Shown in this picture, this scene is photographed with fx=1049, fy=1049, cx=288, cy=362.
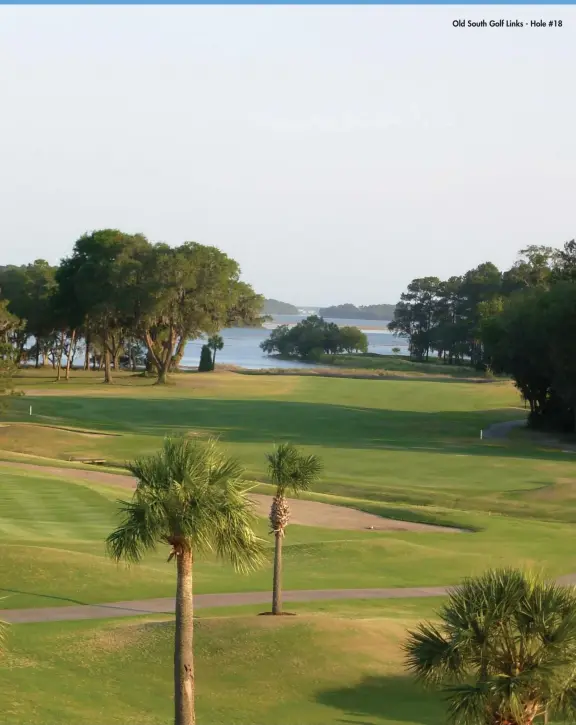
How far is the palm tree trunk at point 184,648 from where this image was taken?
44.2ft

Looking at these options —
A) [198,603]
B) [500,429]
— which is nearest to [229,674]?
[198,603]

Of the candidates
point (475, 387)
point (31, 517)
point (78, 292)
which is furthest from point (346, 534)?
point (475, 387)

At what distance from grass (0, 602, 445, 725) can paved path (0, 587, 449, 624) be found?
44.5 inches

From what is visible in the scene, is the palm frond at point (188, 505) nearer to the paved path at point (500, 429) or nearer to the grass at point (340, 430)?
the grass at point (340, 430)

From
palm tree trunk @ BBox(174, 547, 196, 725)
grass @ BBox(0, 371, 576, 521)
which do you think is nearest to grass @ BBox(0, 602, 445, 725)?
palm tree trunk @ BBox(174, 547, 196, 725)

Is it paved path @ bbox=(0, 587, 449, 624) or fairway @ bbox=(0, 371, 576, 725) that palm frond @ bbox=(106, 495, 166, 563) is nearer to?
fairway @ bbox=(0, 371, 576, 725)

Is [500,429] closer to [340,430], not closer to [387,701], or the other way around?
[340,430]

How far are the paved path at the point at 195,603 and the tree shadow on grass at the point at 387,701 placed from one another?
6.41 meters

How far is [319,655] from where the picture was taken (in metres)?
18.9

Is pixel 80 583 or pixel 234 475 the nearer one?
pixel 234 475

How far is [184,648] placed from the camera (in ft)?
45.3

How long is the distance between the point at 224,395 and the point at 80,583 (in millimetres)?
68592

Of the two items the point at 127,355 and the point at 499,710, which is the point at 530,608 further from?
the point at 127,355

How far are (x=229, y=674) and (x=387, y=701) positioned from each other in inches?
110
